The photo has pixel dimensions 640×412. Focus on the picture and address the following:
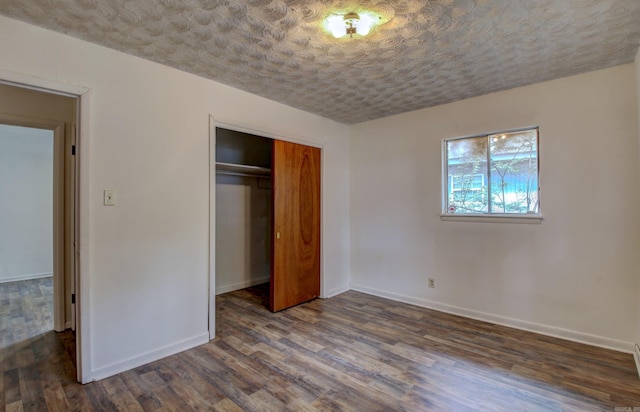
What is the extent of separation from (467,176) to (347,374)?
2502 mm

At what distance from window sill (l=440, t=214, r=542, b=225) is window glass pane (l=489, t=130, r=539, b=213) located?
0.10 metres

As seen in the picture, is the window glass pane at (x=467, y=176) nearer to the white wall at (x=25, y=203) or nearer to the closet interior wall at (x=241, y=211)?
the closet interior wall at (x=241, y=211)

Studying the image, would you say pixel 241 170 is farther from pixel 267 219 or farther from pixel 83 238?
pixel 83 238

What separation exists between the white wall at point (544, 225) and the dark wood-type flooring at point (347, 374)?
324 millimetres

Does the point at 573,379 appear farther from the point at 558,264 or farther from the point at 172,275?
the point at 172,275

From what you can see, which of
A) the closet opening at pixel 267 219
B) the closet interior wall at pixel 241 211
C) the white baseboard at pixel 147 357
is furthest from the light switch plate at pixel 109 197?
the closet interior wall at pixel 241 211

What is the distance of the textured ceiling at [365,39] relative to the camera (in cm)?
180

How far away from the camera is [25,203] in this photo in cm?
514

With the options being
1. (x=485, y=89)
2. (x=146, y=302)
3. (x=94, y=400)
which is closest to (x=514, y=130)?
(x=485, y=89)

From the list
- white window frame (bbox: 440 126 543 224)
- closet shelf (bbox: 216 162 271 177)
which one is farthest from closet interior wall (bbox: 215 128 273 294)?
white window frame (bbox: 440 126 543 224)

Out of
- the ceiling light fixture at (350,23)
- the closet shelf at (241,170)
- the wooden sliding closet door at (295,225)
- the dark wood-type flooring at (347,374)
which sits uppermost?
the ceiling light fixture at (350,23)

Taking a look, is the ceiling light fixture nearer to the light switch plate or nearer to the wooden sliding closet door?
the wooden sliding closet door

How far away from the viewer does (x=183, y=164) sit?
8.86 feet

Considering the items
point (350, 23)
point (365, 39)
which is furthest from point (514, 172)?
point (350, 23)
